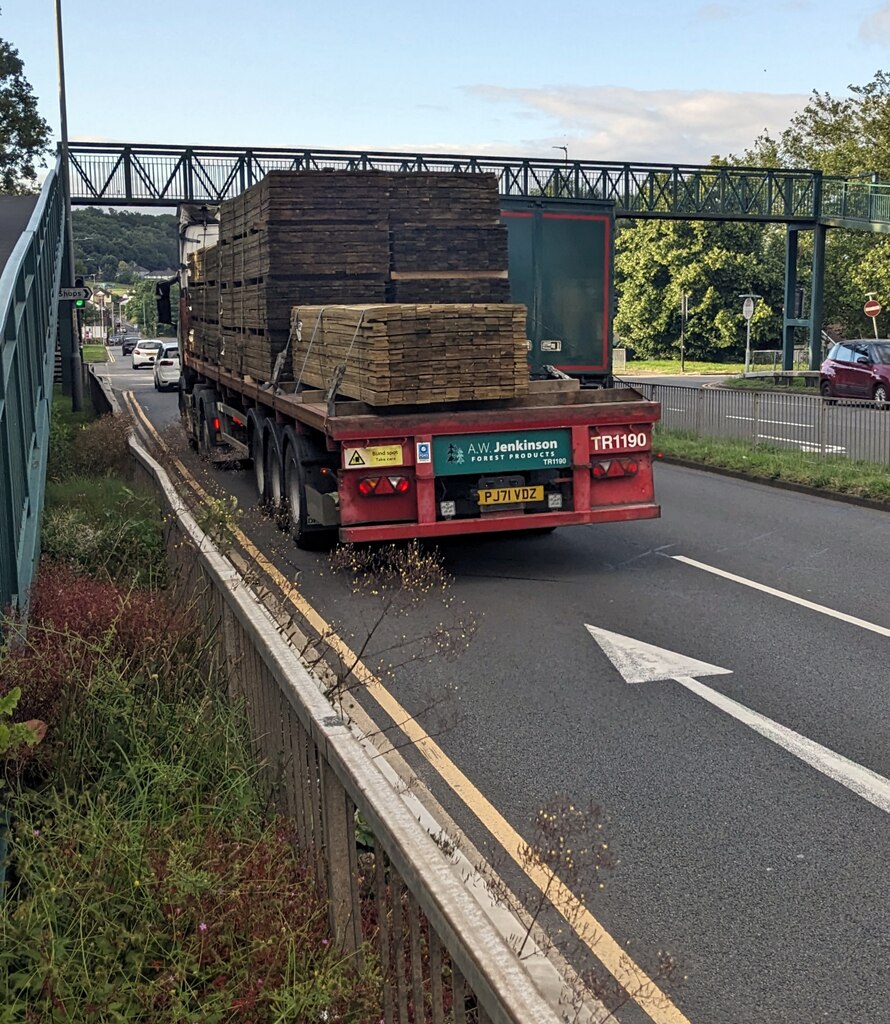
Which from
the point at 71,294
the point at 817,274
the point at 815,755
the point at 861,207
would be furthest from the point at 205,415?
the point at 861,207

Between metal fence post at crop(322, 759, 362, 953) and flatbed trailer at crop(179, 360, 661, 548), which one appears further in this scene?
flatbed trailer at crop(179, 360, 661, 548)

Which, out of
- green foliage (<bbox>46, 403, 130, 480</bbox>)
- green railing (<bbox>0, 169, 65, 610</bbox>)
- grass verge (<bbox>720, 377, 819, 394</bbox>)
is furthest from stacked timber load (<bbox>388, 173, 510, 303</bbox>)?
grass verge (<bbox>720, 377, 819, 394</bbox>)

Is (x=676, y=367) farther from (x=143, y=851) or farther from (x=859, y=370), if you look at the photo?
(x=143, y=851)

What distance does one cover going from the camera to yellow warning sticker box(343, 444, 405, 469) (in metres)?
10.4

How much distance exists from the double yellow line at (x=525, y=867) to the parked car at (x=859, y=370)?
25056 millimetres

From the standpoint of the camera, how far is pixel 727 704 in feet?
23.9

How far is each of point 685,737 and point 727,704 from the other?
652mm

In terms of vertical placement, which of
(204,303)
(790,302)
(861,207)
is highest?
(861,207)

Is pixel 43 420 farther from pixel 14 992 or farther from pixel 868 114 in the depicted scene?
pixel 868 114

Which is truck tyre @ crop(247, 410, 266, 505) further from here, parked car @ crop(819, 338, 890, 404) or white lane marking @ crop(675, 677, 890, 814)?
parked car @ crop(819, 338, 890, 404)

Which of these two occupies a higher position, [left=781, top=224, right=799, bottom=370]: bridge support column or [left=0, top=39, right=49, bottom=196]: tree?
[left=0, top=39, right=49, bottom=196]: tree

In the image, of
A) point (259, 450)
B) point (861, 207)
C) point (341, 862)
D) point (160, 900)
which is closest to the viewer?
point (341, 862)

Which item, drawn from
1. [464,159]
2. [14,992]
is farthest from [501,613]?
[464,159]

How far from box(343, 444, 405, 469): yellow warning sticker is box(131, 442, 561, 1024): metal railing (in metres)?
4.50
